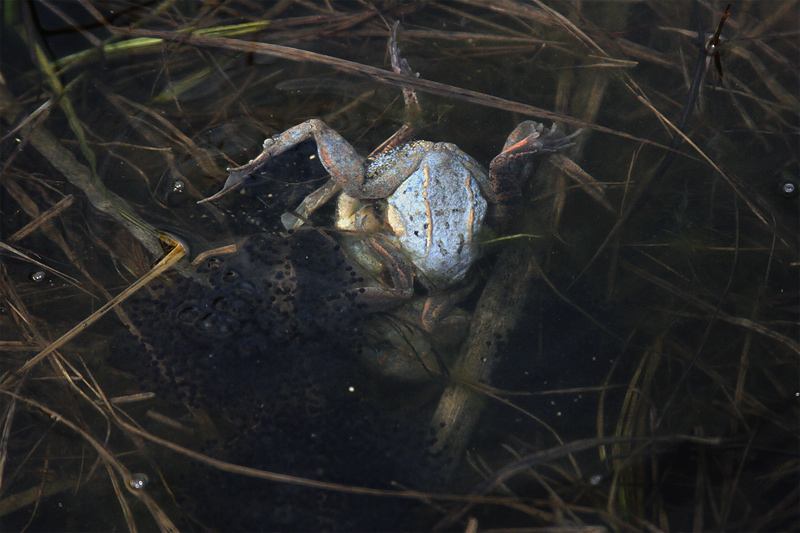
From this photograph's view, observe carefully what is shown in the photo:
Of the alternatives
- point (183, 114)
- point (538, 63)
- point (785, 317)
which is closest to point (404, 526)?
point (785, 317)

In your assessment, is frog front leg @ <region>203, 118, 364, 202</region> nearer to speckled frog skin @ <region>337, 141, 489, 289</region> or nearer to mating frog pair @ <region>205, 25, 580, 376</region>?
mating frog pair @ <region>205, 25, 580, 376</region>

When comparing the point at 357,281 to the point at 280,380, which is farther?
the point at 357,281

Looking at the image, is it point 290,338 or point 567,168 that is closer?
point 290,338

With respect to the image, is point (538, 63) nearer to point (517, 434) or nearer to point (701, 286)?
point (701, 286)

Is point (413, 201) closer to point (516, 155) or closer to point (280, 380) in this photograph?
point (516, 155)

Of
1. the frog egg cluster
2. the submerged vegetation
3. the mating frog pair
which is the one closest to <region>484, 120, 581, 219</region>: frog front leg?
the mating frog pair

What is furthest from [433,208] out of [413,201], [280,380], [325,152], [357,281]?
[280,380]
